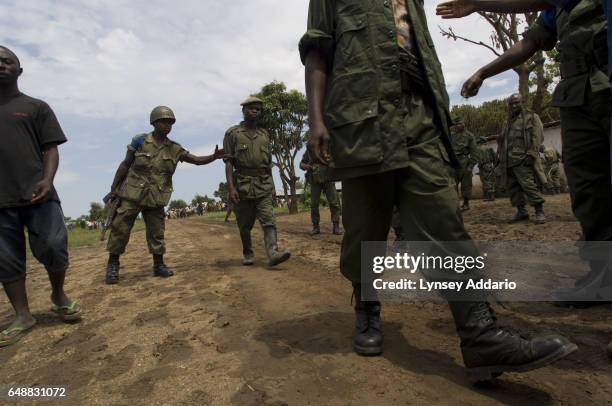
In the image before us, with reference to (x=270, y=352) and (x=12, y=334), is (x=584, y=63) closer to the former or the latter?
(x=270, y=352)

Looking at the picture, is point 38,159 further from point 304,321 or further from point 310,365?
point 310,365

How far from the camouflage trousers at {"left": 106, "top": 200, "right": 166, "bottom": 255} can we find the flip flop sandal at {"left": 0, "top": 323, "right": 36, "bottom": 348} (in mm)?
1890

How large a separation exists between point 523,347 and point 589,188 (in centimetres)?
Answer: 157

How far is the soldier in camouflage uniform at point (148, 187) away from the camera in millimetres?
5125

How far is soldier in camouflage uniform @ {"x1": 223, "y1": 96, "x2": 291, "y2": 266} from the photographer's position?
216 inches

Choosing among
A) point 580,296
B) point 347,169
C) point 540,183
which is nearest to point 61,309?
point 347,169

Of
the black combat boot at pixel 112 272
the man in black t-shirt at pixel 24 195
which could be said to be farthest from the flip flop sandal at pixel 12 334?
the black combat boot at pixel 112 272

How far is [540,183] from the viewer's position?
24.9 feet

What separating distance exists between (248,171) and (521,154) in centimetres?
472

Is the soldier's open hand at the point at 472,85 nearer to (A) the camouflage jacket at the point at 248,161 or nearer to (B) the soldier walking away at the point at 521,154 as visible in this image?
(A) the camouflage jacket at the point at 248,161

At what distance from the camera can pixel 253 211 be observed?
5.67 m

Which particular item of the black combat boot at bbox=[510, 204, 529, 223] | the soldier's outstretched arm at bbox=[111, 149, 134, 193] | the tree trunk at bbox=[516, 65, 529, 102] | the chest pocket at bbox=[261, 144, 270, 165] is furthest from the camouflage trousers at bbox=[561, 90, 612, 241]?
the tree trunk at bbox=[516, 65, 529, 102]

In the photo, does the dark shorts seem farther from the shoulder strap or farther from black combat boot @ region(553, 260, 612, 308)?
black combat boot @ region(553, 260, 612, 308)

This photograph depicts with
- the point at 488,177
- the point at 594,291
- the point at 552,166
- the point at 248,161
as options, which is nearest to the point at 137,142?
the point at 248,161
